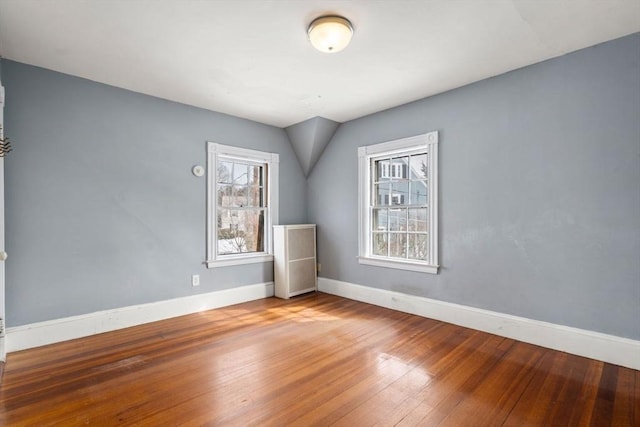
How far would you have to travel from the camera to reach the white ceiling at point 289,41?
2078 mm

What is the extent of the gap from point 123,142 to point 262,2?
7.32 ft

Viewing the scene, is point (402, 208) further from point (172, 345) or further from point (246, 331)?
point (172, 345)

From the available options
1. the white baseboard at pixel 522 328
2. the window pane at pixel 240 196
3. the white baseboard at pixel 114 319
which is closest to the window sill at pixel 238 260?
the white baseboard at pixel 114 319

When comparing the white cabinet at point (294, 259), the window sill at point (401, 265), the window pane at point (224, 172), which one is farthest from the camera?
the white cabinet at point (294, 259)

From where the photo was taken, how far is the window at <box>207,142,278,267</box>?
4.00m

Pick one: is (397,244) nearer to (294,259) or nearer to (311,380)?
(294,259)

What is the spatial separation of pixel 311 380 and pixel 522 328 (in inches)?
79.8

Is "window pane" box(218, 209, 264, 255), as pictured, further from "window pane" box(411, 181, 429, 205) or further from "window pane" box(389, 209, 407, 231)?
"window pane" box(411, 181, 429, 205)

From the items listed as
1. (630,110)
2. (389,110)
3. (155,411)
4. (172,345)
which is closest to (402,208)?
(389,110)

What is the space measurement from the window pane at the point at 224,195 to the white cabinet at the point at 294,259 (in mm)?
761

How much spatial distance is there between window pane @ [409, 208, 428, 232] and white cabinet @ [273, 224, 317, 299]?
5.00ft

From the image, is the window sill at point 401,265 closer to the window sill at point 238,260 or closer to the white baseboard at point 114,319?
the window sill at point 238,260

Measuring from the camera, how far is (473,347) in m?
2.78

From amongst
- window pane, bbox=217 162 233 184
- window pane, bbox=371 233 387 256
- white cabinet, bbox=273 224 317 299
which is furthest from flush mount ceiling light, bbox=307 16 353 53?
white cabinet, bbox=273 224 317 299
